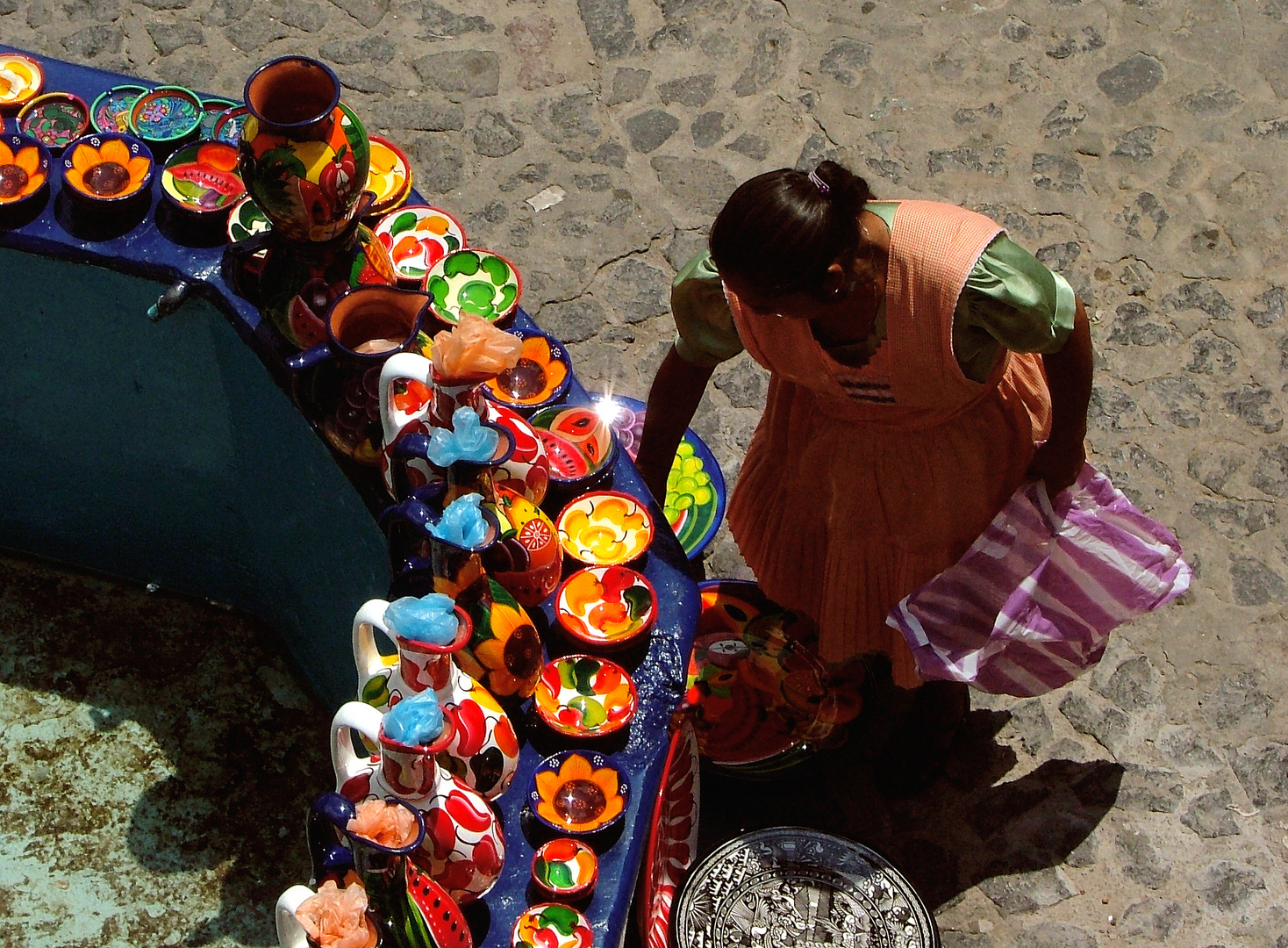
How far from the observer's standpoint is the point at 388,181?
3311 mm

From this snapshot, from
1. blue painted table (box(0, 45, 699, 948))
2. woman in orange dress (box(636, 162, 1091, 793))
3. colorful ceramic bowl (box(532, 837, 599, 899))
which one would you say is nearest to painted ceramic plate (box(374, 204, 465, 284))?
blue painted table (box(0, 45, 699, 948))

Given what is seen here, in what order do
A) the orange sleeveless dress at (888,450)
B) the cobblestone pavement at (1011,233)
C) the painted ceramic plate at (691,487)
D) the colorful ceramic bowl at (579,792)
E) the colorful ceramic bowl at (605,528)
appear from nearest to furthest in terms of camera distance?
the colorful ceramic bowl at (579,792)
the orange sleeveless dress at (888,450)
the colorful ceramic bowl at (605,528)
the cobblestone pavement at (1011,233)
the painted ceramic plate at (691,487)

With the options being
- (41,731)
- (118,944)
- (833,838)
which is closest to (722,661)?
(833,838)

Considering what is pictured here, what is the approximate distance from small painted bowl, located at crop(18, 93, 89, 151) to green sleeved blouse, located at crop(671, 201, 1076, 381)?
166 cm

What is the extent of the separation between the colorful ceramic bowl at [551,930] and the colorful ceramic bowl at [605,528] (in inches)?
27.0

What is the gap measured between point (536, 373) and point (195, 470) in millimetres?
1150

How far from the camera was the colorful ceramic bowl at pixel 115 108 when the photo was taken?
136 inches

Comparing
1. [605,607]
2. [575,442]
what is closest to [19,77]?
[575,442]

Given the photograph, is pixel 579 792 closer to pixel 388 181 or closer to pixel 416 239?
pixel 416 239

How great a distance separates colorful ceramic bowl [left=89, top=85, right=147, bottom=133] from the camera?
3.45 meters

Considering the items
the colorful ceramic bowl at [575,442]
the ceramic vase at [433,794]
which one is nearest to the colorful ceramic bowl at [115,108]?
the colorful ceramic bowl at [575,442]

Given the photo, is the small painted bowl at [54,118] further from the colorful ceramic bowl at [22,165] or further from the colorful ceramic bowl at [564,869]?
the colorful ceramic bowl at [564,869]

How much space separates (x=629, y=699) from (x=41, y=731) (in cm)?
210

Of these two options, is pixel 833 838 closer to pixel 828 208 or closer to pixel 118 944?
pixel 828 208
